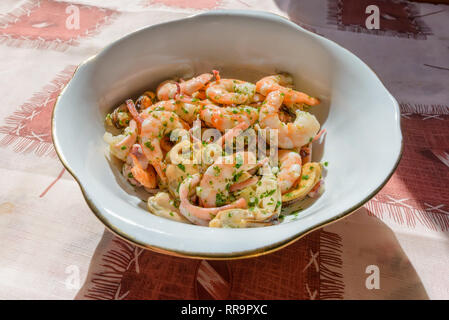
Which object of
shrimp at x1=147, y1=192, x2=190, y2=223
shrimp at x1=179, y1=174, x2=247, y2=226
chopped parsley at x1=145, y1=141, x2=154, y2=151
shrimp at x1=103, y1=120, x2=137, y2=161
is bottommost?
shrimp at x1=147, y1=192, x2=190, y2=223

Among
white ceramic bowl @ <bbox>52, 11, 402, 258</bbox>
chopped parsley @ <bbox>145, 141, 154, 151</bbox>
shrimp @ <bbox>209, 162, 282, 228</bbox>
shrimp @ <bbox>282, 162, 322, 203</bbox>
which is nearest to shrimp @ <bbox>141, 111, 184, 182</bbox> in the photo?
chopped parsley @ <bbox>145, 141, 154, 151</bbox>

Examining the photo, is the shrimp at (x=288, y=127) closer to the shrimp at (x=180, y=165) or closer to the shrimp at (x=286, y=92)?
the shrimp at (x=286, y=92)

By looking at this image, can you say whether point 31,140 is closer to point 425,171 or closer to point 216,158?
point 216,158

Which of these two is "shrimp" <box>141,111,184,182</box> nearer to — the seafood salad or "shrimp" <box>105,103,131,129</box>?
the seafood salad

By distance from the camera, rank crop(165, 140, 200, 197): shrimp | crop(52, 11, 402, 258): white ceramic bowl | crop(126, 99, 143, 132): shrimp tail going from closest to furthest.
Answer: crop(52, 11, 402, 258): white ceramic bowl → crop(165, 140, 200, 197): shrimp → crop(126, 99, 143, 132): shrimp tail

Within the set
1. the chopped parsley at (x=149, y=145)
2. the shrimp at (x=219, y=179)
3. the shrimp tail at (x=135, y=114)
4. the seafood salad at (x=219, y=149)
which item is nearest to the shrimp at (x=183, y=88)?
the seafood salad at (x=219, y=149)
